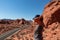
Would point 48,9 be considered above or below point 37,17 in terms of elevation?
above

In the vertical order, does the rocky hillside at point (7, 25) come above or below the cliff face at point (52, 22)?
above

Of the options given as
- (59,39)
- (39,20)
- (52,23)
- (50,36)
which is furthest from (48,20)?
(39,20)

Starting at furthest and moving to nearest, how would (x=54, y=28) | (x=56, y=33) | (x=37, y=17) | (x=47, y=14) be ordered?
(x=47, y=14), (x=54, y=28), (x=56, y=33), (x=37, y=17)

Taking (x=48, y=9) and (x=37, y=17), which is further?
(x=48, y=9)

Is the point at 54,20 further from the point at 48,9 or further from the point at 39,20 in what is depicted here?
the point at 39,20

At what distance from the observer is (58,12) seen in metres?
16.5

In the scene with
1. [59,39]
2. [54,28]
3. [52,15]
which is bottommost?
[59,39]

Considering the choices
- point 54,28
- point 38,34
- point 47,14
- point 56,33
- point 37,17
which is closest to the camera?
point 38,34

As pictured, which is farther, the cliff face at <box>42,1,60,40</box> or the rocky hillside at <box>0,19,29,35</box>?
the rocky hillside at <box>0,19,29,35</box>

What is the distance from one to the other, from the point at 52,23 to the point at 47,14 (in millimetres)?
1326

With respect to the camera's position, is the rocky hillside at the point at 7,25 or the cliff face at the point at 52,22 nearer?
the cliff face at the point at 52,22

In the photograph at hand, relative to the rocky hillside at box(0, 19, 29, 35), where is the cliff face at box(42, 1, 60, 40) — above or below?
below

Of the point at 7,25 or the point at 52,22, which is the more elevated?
the point at 7,25

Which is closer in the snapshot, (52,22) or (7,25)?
(52,22)
